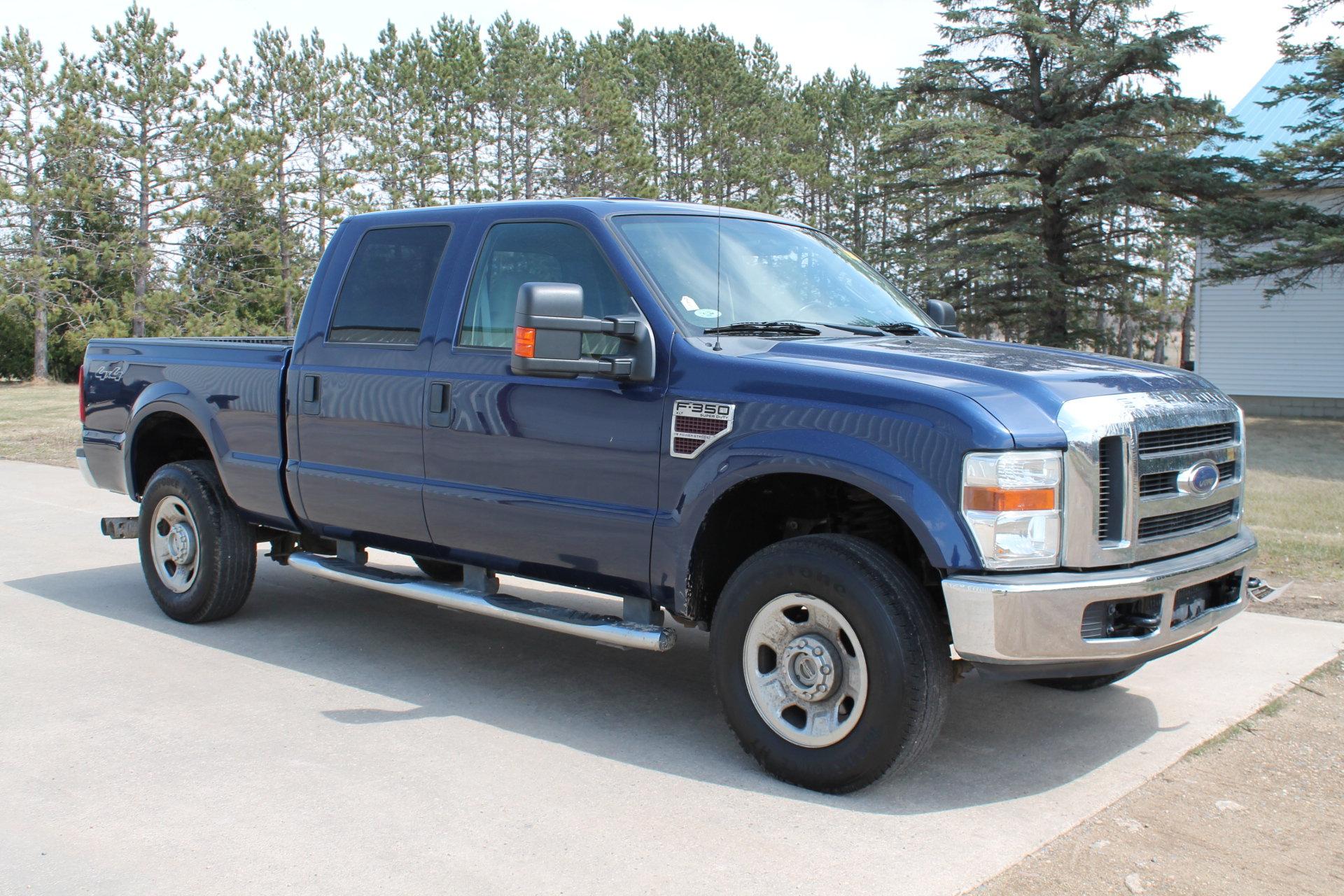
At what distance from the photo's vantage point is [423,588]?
5293 mm

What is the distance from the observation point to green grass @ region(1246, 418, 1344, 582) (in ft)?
26.3

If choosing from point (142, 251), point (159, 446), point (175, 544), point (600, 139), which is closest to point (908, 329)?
point (175, 544)

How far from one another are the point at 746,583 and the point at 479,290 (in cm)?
190

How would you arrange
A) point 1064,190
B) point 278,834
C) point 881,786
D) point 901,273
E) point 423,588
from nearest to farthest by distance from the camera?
1. point 278,834
2. point 881,786
3. point 423,588
4. point 1064,190
5. point 901,273

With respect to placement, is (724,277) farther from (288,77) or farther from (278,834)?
(288,77)

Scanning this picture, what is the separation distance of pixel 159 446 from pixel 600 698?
3369mm

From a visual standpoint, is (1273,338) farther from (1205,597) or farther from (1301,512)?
(1205,597)

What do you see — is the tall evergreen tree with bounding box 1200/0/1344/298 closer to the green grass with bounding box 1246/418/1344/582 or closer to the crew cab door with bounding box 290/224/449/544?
the green grass with bounding box 1246/418/1344/582

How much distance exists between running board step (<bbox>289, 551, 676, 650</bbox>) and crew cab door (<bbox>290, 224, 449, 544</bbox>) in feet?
0.58

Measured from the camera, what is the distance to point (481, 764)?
14.5ft

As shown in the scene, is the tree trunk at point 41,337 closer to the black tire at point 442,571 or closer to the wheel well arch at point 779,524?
the black tire at point 442,571

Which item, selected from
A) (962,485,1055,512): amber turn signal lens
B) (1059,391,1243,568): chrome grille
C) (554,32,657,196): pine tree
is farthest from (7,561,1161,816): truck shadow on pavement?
(554,32,657,196): pine tree

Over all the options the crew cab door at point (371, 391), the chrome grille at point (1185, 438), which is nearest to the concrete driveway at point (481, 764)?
the crew cab door at point (371, 391)

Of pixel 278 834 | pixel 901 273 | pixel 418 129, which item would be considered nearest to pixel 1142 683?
pixel 278 834
